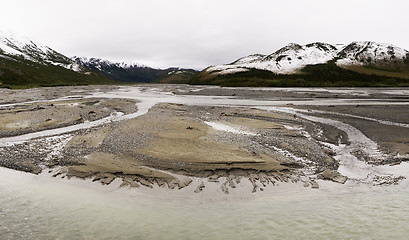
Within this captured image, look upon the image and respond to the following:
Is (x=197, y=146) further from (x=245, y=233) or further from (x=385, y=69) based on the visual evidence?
(x=385, y=69)

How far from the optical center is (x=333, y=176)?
1647cm

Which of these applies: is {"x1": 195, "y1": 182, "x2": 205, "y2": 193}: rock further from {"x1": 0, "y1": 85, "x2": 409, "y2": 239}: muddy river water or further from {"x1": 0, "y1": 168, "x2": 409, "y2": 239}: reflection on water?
{"x1": 0, "y1": 168, "x2": 409, "y2": 239}: reflection on water

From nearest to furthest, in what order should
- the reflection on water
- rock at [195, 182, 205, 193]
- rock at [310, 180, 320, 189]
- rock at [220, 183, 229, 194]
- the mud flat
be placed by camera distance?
the reflection on water
rock at [220, 183, 229, 194]
rock at [195, 182, 205, 193]
rock at [310, 180, 320, 189]
the mud flat

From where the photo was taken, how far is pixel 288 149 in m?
21.2

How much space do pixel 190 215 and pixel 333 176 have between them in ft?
33.4

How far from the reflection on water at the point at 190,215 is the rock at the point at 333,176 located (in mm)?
1811

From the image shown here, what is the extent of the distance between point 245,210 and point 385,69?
228 meters

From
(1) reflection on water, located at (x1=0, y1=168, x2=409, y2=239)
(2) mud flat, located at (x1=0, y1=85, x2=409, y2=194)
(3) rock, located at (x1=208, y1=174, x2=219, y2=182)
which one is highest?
(2) mud flat, located at (x1=0, y1=85, x2=409, y2=194)

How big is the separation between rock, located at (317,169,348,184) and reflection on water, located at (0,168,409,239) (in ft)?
5.94

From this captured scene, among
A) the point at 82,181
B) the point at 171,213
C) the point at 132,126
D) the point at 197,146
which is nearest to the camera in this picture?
the point at 171,213

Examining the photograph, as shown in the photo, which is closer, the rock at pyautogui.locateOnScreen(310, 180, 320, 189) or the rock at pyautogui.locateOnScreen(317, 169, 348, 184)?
→ the rock at pyautogui.locateOnScreen(310, 180, 320, 189)

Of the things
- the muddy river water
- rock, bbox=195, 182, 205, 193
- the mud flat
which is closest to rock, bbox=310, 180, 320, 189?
the mud flat

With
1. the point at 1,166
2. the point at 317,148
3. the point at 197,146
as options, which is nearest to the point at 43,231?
the point at 1,166

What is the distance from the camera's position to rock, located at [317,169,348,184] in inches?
628
